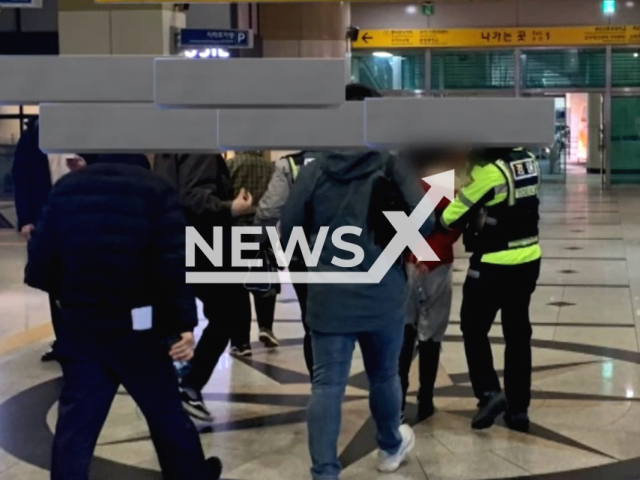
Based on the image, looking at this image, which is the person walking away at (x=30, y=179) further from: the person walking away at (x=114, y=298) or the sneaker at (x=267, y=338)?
the person walking away at (x=114, y=298)

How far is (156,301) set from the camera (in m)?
3.00

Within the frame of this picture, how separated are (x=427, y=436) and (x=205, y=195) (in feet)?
4.96

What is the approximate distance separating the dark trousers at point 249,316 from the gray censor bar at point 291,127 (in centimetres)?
541

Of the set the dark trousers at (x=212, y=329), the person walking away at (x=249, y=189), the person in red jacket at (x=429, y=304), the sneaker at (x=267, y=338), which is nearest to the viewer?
the person in red jacket at (x=429, y=304)

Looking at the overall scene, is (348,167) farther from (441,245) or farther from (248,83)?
(248,83)

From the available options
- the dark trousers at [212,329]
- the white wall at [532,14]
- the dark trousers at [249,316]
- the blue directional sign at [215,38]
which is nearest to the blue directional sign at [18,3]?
the blue directional sign at [215,38]

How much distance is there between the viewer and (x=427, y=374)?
16.2ft

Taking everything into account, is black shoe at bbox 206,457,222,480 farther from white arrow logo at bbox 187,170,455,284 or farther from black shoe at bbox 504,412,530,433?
black shoe at bbox 504,412,530,433

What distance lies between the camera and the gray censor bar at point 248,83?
2.55ft

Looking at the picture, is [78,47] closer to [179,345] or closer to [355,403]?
[355,403]

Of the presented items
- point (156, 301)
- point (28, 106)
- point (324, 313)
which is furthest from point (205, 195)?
point (28, 106)

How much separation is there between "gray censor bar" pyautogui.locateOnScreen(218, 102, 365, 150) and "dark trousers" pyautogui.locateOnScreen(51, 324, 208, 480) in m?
2.20

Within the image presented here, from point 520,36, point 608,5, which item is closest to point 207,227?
point 608,5

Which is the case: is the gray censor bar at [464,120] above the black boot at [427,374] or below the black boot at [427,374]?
above
